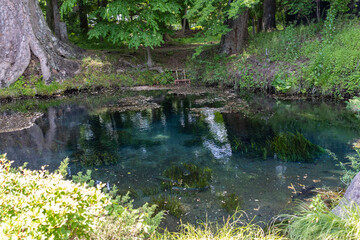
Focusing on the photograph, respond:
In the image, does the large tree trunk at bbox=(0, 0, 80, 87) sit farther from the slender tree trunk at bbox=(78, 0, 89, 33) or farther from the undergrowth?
the undergrowth

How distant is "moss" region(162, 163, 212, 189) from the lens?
6.32m

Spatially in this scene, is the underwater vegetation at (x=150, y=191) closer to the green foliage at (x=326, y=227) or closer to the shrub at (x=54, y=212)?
the shrub at (x=54, y=212)

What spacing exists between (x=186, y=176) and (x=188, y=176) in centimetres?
5

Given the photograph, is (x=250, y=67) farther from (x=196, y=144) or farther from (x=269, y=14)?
(x=196, y=144)

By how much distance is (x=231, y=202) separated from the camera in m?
5.49

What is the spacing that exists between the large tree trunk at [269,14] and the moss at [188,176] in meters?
13.5

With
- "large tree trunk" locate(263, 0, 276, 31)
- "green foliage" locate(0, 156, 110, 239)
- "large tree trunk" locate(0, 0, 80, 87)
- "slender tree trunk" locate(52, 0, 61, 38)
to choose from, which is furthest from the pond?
"slender tree trunk" locate(52, 0, 61, 38)

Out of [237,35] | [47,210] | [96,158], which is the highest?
[237,35]

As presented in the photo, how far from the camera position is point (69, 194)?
2900 mm

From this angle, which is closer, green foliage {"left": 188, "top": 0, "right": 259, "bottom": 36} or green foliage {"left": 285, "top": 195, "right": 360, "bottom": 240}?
green foliage {"left": 285, "top": 195, "right": 360, "bottom": 240}

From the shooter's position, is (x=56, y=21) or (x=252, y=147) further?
(x=56, y=21)

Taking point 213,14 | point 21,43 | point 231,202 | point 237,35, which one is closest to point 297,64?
point 237,35

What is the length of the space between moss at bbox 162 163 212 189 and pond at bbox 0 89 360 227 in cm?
6

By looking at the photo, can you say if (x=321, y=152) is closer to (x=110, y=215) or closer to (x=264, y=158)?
(x=264, y=158)
